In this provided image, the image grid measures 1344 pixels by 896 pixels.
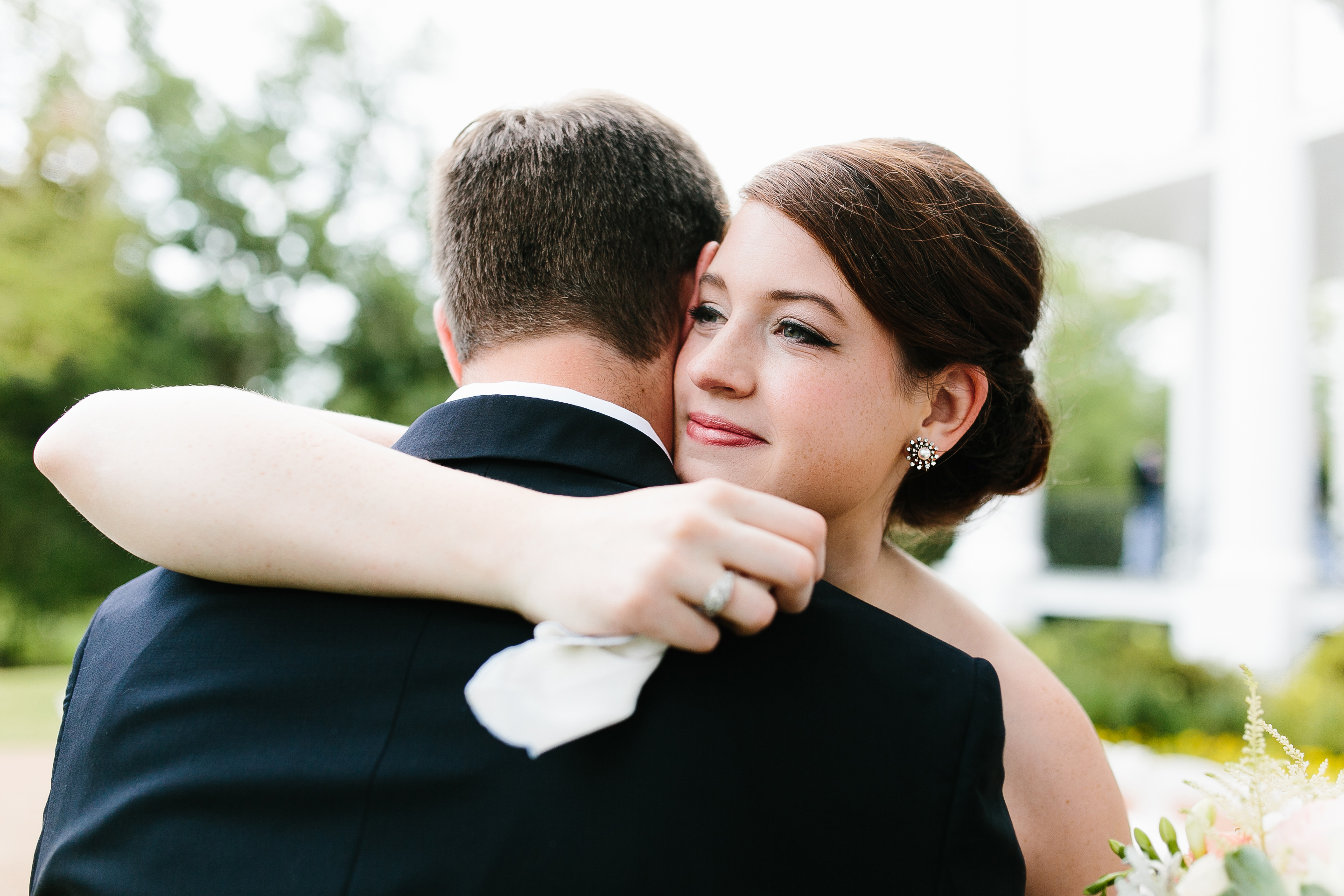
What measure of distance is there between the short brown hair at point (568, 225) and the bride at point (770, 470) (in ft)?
0.60

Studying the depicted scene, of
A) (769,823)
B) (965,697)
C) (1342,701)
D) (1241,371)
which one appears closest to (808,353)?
(965,697)

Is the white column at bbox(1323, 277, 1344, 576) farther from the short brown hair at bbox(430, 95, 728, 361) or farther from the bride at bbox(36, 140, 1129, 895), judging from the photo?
the short brown hair at bbox(430, 95, 728, 361)

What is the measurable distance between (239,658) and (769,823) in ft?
2.77

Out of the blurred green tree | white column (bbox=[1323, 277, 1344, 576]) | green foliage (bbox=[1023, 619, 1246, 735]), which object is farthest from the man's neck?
the blurred green tree

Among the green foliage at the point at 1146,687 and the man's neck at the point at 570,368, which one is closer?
the man's neck at the point at 570,368

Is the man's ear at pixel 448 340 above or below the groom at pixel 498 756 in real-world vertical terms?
above

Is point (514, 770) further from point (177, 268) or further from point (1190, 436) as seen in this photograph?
point (177, 268)

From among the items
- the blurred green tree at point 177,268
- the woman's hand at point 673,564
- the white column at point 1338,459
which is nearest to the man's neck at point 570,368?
the woman's hand at point 673,564

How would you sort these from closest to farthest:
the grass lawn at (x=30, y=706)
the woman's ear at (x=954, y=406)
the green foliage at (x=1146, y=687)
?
1. the woman's ear at (x=954, y=406)
2. the green foliage at (x=1146, y=687)
3. the grass lawn at (x=30, y=706)

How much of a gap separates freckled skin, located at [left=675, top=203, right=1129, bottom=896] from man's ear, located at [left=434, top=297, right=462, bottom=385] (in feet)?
1.59

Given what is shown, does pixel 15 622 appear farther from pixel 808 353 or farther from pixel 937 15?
pixel 808 353

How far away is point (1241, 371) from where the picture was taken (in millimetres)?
10250

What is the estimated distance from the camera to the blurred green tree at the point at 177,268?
2102 centimetres

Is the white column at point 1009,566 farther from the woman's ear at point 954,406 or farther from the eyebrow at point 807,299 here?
the eyebrow at point 807,299
